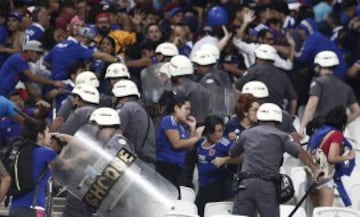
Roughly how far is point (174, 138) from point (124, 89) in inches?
31.2

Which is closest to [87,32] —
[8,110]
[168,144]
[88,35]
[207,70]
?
[88,35]

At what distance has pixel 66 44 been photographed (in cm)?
1975

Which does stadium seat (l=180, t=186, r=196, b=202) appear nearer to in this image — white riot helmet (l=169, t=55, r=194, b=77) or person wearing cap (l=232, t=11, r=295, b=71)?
white riot helmet (l=169, t=55, r=194, b=77)

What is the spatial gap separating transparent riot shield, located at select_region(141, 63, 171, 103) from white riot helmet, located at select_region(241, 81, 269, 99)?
97cm

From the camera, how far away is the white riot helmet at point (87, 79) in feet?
59.8

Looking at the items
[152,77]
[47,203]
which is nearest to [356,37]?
[152,77]

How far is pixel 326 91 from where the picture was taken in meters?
19.0

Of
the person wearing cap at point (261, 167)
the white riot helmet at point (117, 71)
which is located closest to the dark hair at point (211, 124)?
the person wearing cap at point (261, 167)

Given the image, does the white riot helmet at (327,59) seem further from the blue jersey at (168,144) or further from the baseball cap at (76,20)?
the baseball cap at (76,20)

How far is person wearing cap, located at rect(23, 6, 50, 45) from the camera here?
834 inches

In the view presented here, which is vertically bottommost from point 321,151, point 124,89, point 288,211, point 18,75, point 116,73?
point 288,211

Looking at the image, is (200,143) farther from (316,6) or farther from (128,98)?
(316,6)

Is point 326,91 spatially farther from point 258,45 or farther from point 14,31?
point 14,31

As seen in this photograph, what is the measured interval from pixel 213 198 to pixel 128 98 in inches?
56.1
